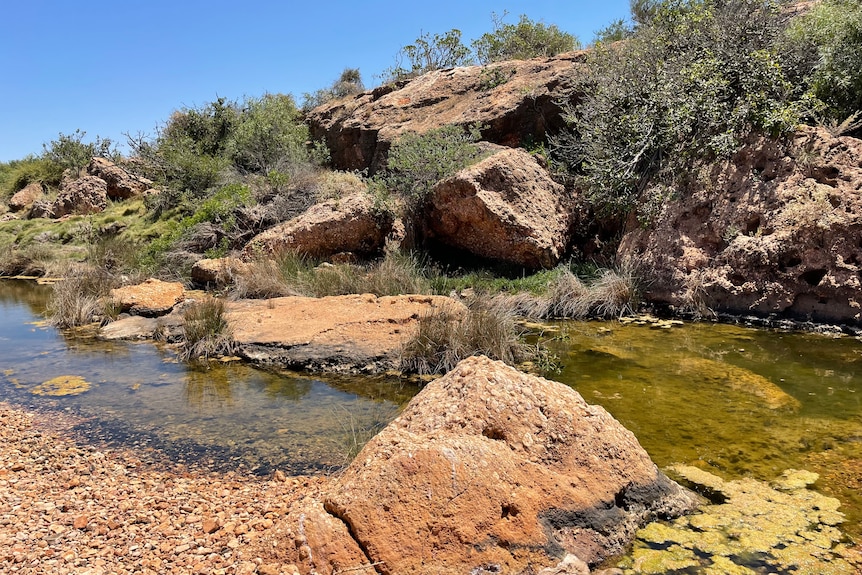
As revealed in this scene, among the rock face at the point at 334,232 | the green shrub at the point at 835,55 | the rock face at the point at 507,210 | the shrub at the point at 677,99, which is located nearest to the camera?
the green shrub at the point at 835,55

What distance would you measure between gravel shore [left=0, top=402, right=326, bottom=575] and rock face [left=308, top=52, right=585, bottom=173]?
9.82 m

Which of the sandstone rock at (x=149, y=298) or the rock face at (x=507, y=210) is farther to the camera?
the rock face at (x=507, y=210)

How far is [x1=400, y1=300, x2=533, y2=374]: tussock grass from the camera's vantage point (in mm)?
6957

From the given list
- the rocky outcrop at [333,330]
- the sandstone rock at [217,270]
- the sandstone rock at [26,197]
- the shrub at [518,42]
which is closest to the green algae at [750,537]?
the rocky outcrop at [333,330]

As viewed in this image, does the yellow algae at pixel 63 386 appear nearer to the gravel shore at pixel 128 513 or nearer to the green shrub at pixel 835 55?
the gravel shore at pixel 128 513

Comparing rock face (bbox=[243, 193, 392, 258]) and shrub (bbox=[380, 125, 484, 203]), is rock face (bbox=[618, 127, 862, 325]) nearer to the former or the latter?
shrub (bbox=[380, 125, 484, 203])

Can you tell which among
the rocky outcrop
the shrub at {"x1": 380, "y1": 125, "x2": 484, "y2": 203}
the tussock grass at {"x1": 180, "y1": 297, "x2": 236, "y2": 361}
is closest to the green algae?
the rocky outcrop

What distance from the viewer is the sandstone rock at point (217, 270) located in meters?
11.4

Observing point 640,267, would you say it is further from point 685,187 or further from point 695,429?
point 695,429

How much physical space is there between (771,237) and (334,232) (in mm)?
7490

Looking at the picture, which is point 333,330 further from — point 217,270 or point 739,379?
point 217,270

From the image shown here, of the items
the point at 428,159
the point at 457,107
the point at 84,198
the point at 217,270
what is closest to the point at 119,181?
the point at 84,198

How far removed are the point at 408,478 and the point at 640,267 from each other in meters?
7.89

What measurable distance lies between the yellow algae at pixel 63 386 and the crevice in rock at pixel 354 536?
472cm
